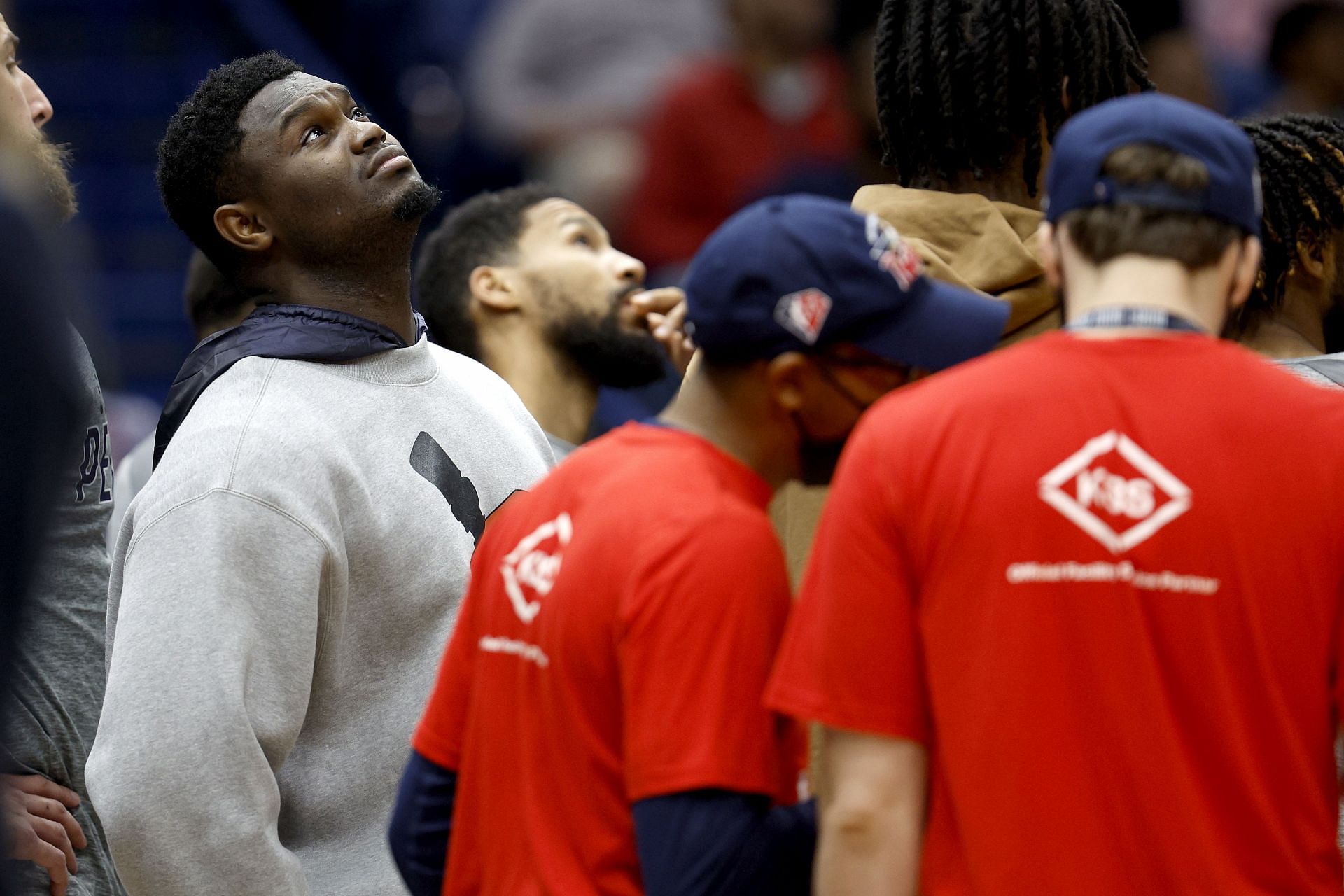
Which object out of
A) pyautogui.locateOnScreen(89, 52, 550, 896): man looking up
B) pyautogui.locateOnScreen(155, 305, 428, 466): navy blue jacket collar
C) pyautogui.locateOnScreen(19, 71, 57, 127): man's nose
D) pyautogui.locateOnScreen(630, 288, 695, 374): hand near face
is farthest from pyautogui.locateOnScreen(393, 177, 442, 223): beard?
pyautogui.locateOnScreen(19, 71, 57, 127): man's nose

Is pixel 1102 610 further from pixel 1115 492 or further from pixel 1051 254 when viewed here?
pixel 1051 254

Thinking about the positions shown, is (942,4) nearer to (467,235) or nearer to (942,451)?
(942,451)

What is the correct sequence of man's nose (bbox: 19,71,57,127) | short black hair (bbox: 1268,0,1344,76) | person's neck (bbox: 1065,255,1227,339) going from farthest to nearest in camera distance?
1. short black hair (bbox: 1268,0,1344,76)
2. man's nose (bbox: 19,71,57,127)
3. person's neck (bbox: 1065,255,1227,339)

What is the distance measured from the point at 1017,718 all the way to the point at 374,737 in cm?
132

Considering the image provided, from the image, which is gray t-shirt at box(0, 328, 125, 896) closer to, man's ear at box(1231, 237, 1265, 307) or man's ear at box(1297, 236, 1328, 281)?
man's ear at box(1231, 237, 1265, 307)

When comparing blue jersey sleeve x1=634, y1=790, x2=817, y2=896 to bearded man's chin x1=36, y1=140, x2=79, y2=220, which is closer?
blue jersey sleeve x1=634, y1=790, x2=817, y2=896

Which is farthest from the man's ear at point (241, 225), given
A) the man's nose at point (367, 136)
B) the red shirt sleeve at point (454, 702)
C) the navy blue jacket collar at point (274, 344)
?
the red shirt sleeve at point (454, 702)

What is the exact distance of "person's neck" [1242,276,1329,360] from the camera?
9.15 feet

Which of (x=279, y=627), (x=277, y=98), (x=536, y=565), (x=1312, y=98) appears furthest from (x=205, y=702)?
(x=1312, y=98)

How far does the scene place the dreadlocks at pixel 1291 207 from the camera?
9.21ft

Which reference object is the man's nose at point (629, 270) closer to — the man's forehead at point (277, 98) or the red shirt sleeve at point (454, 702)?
the man's forehead at point (277, 98)

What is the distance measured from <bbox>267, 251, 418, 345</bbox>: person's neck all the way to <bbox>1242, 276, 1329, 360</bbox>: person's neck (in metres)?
1.51

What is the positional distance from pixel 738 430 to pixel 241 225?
137 cm

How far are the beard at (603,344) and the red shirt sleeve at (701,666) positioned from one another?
8.91ft
